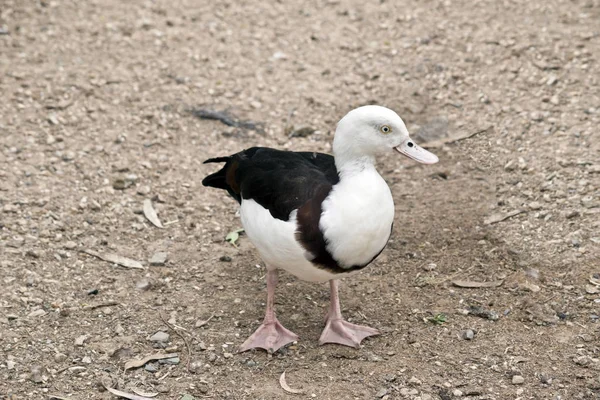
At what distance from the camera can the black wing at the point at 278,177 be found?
14.0ft

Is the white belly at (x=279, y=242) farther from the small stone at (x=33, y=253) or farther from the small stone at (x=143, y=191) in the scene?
the small stone at (x=143, y=191)

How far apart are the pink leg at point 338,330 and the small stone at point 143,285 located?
115cm

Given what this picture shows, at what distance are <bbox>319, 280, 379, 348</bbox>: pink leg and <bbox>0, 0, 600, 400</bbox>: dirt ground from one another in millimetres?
81

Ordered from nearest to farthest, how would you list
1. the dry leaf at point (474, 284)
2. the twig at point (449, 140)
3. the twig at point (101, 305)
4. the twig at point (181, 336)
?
the twig at point (181, 336) < the twig at point (101, 305) < the dry leaf at point (474, 284) < the twig at point (449, 140)

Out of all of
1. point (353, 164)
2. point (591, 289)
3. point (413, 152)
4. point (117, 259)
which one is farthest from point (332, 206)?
point (117, 259)

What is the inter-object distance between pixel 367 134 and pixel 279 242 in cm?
71

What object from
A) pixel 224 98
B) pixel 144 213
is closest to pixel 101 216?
pixel 144 213

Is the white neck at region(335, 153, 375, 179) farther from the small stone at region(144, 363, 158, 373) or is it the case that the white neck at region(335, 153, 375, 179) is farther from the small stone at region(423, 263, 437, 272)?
the small stone at region(144, 363, 158, 373)

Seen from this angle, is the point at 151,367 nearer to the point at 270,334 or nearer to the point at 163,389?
the point at 163,389

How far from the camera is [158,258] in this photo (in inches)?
211

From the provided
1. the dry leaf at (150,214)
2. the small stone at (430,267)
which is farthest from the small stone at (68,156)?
the small stone at (430,267)

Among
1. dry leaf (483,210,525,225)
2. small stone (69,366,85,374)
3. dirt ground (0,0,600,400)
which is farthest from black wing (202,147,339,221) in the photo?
dry leaf (483,210,525,225)

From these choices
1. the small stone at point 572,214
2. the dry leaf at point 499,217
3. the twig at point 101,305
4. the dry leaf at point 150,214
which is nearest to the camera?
the twig at point 101,305

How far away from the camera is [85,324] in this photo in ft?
15.6
